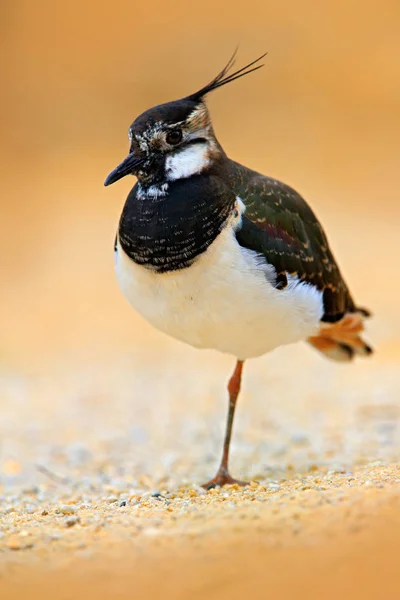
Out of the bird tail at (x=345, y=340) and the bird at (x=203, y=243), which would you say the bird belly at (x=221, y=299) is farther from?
the bird tail at (x=345, y=340)

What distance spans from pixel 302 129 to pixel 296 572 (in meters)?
16.0

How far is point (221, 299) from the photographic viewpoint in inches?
193

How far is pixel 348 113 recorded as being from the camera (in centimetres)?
1850

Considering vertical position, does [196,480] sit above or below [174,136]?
below

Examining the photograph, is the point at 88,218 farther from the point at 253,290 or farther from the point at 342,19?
the point at 253,290

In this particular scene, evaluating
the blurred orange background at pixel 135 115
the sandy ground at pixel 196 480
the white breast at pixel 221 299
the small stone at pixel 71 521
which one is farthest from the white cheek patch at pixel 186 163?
the blurred orange background at pixel 135 115

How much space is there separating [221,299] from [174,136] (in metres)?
0.98

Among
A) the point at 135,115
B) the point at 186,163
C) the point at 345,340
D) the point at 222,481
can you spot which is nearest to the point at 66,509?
the point at 222,481

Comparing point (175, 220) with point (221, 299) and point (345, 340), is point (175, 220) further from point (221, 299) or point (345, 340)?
point (345, 340)

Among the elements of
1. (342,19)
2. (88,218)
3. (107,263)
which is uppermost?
(342,19)

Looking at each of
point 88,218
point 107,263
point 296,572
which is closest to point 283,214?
point 296,572

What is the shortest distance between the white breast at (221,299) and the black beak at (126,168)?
0.44 metres

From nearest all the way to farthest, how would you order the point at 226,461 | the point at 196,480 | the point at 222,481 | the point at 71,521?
the point at 71,521, the point at 222,481, the point at 226,461, the point at 196,480

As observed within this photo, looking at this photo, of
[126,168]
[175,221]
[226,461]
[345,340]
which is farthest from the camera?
[345,340]
